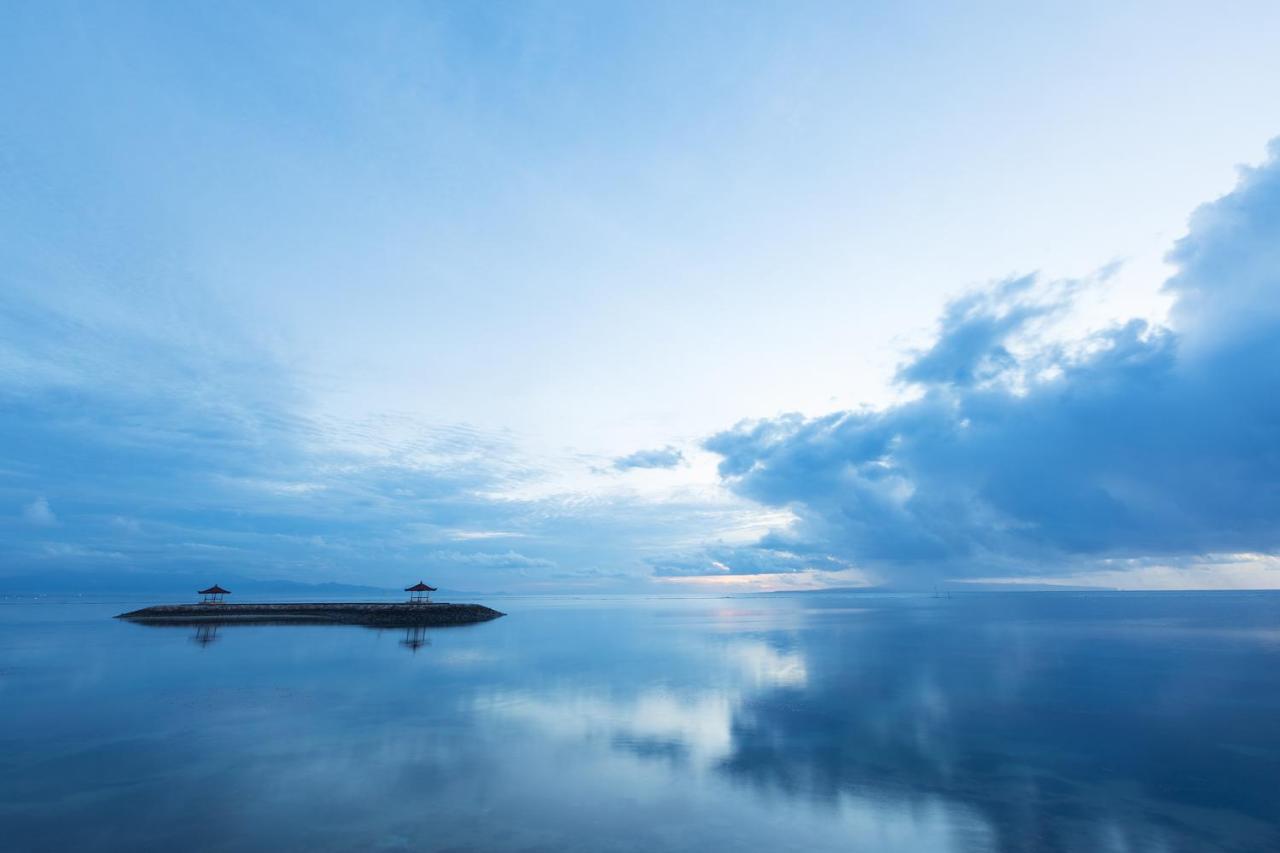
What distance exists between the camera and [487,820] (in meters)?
18.4

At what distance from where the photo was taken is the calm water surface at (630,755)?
1789 cm

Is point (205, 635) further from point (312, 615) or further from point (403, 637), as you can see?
point (312, 615)

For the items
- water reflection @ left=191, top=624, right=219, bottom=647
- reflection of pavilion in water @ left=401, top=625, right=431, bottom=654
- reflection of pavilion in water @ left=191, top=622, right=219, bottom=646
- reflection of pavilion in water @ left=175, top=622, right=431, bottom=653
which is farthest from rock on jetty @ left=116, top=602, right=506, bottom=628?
water reflection @ left=191, top=624, right=219, bottom=647

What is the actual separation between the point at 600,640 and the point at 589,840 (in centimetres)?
6901

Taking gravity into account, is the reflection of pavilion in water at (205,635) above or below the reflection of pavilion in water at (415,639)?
above

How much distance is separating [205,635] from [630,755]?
70753 millimetres

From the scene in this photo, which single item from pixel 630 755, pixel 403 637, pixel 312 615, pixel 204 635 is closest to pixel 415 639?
pixel 403 637

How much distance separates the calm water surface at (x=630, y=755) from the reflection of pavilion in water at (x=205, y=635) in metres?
12.7

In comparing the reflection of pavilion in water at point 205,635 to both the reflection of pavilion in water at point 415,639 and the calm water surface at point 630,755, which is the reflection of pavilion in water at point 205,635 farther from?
the reflection of pavilion in water at point 415,639

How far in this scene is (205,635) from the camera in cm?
7375

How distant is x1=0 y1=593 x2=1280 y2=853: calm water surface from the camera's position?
17891 mm

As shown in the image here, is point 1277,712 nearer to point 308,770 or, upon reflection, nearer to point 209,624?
point 308,770

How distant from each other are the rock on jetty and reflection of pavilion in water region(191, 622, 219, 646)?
295 inches

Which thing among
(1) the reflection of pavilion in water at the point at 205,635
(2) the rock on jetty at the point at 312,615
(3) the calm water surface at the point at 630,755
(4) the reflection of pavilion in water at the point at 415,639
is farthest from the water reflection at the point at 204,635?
(4) the reflection of pavilion in water at the point at 415,639
